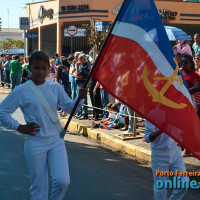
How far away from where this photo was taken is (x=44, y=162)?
455cm

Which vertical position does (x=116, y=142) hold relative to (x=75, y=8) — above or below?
below

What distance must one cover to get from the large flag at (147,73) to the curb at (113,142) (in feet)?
13.6

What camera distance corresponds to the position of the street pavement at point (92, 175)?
6145mm

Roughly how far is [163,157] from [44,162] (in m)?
1.26

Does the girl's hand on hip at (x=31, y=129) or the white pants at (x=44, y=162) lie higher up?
the girl's hand on hip at (x=31, y=129)

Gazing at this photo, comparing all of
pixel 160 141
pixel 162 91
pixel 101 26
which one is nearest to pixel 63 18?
pixel 101 26

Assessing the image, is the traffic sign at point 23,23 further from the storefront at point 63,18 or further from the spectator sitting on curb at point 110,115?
the spectator sitting on curb at point 110,115

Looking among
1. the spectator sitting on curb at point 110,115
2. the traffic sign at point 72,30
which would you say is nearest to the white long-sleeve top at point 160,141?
the spectator sitting on curb at point 110,115

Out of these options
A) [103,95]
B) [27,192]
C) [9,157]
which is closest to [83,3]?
[103,95]

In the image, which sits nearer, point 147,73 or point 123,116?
point 147,73

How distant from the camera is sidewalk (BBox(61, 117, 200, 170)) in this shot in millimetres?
8084

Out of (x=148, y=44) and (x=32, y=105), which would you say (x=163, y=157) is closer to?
(x=148, y=44)

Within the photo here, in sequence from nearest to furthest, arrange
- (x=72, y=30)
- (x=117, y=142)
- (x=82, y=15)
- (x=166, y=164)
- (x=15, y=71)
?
(x=166, y=164), (x=117, y=142), (x=72, y=30), (x=15, y=71), (x=82, y=15)

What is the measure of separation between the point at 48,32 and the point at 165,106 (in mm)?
36388
